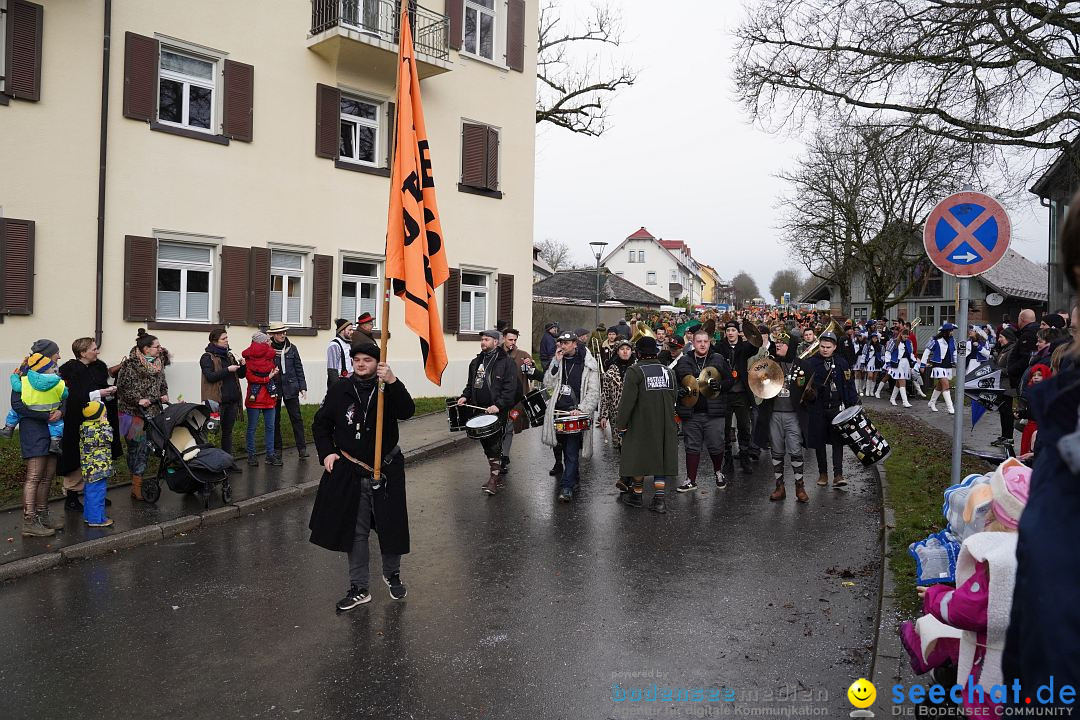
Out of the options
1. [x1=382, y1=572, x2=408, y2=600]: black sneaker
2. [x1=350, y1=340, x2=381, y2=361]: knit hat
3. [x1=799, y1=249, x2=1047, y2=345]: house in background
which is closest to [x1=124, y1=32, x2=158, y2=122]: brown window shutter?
[x1=350, y1=340, x2=381, y2=361]: knit hat

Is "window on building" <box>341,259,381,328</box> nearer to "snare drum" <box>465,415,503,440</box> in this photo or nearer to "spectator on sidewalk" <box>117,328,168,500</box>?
"spectator on sidewalk" <box>117,328,168,500</box>

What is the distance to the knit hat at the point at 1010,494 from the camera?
11.1 ft

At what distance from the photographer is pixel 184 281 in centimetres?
1596

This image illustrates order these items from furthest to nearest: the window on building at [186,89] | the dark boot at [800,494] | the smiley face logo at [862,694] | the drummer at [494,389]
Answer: the window on building at [186,89], the drummer at [494,389], the dark boot at [800,494], the smiley face logo at [862,694]

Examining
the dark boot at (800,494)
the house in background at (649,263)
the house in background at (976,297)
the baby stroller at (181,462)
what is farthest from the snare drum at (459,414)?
the house in background at (649,263)

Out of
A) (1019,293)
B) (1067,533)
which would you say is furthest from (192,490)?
(1019,293)

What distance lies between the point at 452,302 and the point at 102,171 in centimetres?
812

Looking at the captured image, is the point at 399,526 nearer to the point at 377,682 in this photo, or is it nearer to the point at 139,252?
the point at 377,682

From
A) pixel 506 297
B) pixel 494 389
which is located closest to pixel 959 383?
pixel 494 389

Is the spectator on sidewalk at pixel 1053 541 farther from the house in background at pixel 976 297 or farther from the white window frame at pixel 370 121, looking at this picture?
the house in background at pixel 976 297

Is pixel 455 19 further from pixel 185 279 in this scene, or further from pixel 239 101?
pixel 185 279

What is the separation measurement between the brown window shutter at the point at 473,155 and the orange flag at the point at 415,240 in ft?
45.9

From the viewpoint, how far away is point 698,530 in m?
8.27

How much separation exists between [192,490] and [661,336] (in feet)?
41.5
